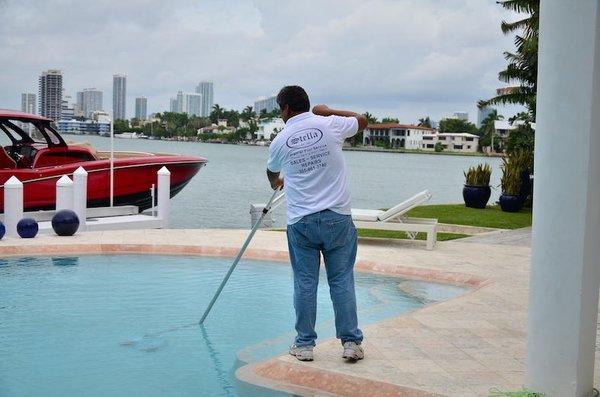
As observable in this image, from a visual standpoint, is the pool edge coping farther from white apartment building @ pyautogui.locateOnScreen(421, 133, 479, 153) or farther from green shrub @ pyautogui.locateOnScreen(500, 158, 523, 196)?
white apartment building @ pyautogui.locateOnScreen(421, 133, 479, 153)

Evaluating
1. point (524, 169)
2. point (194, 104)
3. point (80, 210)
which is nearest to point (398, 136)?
point (194, 104)

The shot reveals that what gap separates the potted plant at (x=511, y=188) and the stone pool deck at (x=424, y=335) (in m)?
9.33

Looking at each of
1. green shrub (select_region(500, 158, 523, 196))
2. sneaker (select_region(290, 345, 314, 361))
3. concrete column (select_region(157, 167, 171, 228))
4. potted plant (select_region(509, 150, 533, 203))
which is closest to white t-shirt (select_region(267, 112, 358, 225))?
sneaker (select_region(290, 345, 314, 361))

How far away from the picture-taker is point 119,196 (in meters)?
16.8

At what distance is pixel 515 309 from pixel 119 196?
11.8 m

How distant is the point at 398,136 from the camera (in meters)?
142

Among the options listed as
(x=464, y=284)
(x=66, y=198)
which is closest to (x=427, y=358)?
(x=464, y=284)

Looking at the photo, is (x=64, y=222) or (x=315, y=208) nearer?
(x=315, y=208)

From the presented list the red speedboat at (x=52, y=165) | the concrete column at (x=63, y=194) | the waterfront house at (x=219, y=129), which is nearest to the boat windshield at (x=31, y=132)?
the red speedboat at (x=52, y=165)

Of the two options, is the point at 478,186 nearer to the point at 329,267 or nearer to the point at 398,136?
the point at 329,267

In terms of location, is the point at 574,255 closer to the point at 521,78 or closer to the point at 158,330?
the point at 158,330

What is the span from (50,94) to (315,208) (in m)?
32.0

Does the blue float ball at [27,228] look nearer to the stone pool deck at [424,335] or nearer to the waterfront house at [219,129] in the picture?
the stone pool deck at [424,335]

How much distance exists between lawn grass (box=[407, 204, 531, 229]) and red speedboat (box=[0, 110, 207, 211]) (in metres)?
6.55
